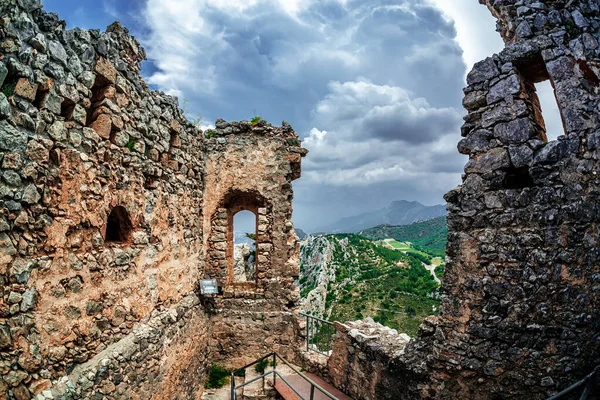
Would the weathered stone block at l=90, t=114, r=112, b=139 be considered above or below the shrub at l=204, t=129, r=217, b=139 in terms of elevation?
below

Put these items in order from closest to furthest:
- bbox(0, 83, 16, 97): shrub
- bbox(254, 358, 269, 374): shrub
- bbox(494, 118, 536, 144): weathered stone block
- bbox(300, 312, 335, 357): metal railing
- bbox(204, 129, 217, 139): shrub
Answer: bbox(0, 83, 16, 97): shrub → bbox(494, 118, 536, 144): weathered stone block → bbox(300, 312, 335, 357): metal railing → bbox(254, 358, 269, 374): shrub → bbox(204, 129, 217, 139): shrub

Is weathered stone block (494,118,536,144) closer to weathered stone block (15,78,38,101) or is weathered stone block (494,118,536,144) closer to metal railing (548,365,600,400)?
metal railing (548,365,600,400)

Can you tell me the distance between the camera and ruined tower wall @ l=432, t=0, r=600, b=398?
4129 millimetres

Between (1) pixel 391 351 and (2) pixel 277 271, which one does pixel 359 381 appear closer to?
(1) pixel 391 351

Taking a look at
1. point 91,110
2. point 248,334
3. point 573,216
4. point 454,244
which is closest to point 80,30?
point 91,110

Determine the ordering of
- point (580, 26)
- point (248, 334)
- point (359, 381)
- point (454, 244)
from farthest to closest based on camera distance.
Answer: point (248, 334) < point (359, 381) < point (454, 244) < point (580, 26)

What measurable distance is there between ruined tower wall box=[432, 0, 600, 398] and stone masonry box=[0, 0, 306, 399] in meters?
4.52

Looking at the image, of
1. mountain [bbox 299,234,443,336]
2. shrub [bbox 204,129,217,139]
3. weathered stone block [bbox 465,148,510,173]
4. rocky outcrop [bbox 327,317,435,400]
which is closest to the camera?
weathered stone block [bbox 465,148,510,173]

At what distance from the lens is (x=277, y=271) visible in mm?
9203

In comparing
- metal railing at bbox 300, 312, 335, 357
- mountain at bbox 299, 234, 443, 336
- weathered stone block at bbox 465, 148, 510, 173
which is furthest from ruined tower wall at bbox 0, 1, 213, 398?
mountain at bbox 299, 234, 443, 336

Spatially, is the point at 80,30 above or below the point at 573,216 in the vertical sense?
above

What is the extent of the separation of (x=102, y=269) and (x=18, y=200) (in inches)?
65.7

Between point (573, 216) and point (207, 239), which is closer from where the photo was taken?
point (573, 216)

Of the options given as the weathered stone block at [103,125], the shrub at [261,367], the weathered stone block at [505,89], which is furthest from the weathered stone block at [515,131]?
the shrub at [261,367]
